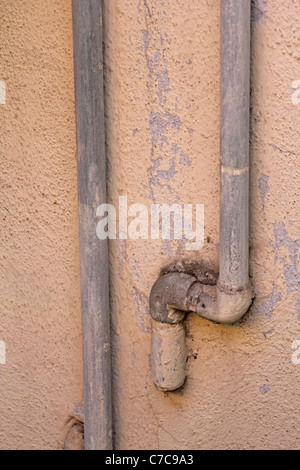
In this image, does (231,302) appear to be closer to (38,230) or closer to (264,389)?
(264,389)

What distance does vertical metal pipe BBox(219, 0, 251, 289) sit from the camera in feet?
4.06

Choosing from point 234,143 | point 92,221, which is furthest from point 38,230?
point 234,143

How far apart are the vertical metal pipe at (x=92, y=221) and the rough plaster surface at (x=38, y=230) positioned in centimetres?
7

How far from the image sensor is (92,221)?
1.46m

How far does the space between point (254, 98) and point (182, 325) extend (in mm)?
471

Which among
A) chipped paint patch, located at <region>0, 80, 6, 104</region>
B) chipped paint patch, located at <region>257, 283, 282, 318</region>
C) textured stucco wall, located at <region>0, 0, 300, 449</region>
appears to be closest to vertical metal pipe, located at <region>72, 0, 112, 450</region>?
textured stucco wall, located at <region>0, 0, 300, 449</region>

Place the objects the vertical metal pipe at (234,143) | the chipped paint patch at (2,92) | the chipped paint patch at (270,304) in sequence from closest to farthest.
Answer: the vertical metal pipe at (234,143) < the chipped paint patch at (270,304) < the chipped paint patch at (2,92)

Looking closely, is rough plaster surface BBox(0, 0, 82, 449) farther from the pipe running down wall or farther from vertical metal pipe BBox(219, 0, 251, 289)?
vertical metal pipe BBox(219, 0, 251, 289)

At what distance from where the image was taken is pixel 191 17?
1318 mm

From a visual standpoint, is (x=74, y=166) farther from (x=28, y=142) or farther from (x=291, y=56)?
(x=291, y=56)

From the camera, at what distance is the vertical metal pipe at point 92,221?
4.51ft

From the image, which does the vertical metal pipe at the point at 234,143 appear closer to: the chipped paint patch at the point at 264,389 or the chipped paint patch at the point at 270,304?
the chipped paint patch at the point at 270,304

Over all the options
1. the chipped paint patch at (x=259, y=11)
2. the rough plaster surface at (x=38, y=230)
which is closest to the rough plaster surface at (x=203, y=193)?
the chipped paint patch at (x=259, y=11)
